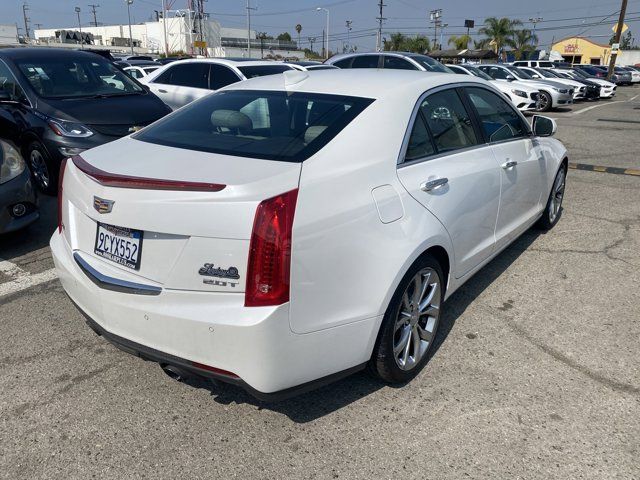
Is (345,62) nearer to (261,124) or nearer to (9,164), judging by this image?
(9,164)

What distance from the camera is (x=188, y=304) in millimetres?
2248

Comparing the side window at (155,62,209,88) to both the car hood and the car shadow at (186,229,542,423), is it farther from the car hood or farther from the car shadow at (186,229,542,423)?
the car shadow at (186,229,542,423)

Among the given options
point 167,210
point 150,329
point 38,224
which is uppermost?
point 167,210

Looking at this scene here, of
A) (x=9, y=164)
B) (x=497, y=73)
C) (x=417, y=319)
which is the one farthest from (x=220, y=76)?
(x=497, y=73)

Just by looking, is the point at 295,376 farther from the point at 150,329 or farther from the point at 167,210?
the point at 167,210

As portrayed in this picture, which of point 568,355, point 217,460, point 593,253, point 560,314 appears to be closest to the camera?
point 217,460

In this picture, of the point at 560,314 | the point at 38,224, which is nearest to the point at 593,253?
the point at 560,314

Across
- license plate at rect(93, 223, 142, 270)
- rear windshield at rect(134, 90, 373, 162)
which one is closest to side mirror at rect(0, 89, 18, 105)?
rear windshield at rect(134, 90, 373, 162)

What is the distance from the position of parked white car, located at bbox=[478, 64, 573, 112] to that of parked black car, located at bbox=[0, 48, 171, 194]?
15483mm

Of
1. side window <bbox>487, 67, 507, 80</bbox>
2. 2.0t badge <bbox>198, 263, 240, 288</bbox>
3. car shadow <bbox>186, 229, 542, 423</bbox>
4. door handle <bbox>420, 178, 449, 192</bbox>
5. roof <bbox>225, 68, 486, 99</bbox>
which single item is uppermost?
roof <bbox>225, 68, 486, 99</bbox>

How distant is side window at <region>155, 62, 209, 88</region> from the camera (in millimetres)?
9367

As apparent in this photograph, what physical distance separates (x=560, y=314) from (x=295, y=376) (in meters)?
2.37

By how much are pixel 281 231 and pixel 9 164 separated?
12.8ft

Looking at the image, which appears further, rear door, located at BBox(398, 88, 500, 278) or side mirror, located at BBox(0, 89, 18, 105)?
side mirror, located at BBox(0, 89, 18, 105)
